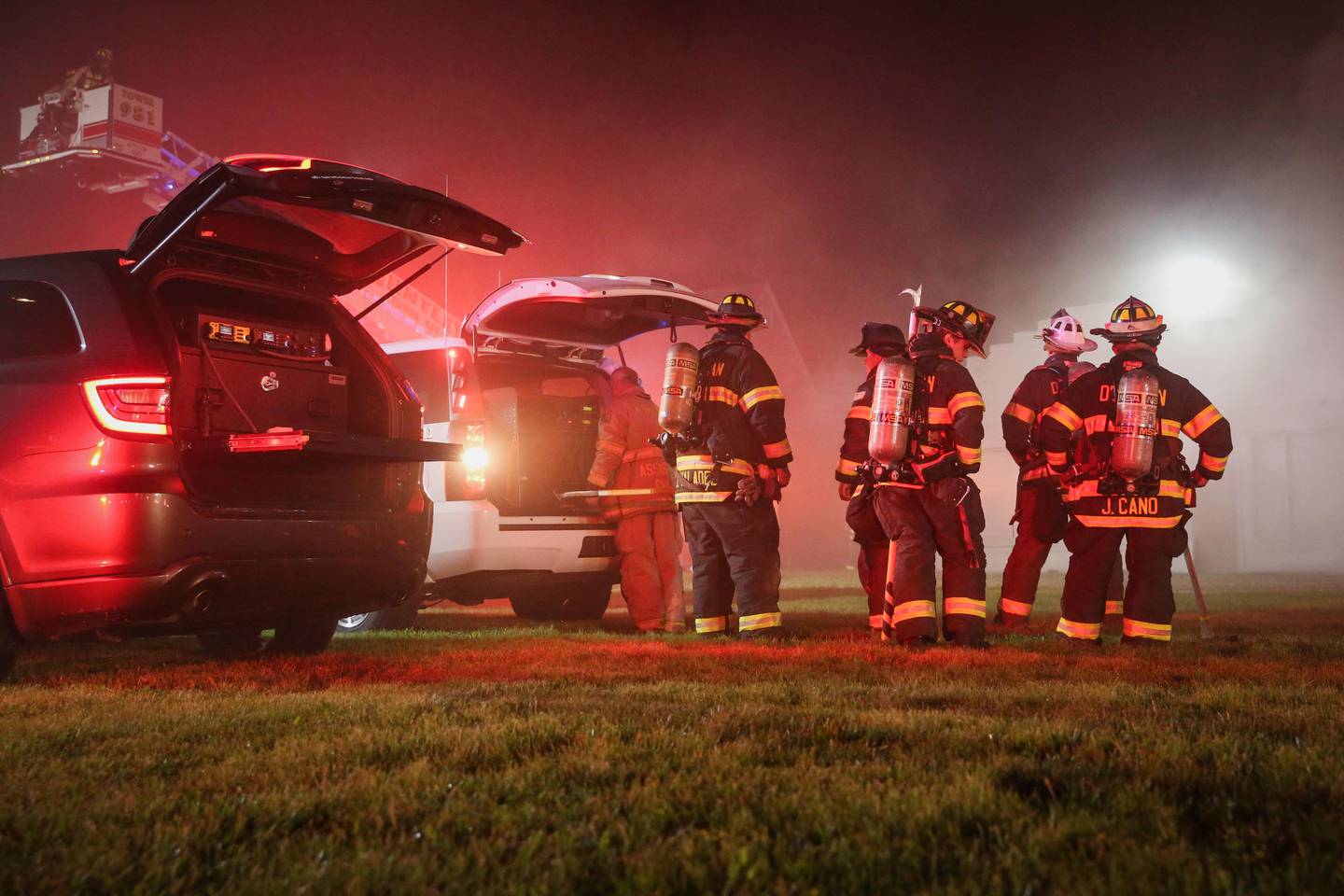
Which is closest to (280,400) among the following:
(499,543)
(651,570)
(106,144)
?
(499,543)

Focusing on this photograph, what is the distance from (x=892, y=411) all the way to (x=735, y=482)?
3.51 ft

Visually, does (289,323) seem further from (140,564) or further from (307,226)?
(140,564)

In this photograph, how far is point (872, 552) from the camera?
714 cm

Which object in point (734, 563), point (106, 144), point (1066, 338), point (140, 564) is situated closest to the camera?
point (140, 564)

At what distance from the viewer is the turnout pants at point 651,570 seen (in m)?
7.34

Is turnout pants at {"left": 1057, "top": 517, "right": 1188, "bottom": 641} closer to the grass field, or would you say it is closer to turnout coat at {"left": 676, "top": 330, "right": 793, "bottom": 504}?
the grass field

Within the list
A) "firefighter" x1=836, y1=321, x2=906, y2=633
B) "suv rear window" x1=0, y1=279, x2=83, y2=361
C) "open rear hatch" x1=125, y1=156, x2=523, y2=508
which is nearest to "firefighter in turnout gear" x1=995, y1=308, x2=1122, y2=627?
"firefighter" x1=836, y1=321, x2=906, y2=633

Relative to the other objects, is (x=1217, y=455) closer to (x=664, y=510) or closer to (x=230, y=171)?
(x=664, y=510)

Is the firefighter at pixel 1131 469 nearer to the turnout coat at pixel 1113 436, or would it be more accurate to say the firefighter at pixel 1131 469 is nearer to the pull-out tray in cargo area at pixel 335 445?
the turnout coat at pixel 1113 436

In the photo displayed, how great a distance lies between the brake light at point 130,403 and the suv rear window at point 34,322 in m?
0.26

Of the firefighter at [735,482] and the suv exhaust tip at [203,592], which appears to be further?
the firefighter at [735,482]

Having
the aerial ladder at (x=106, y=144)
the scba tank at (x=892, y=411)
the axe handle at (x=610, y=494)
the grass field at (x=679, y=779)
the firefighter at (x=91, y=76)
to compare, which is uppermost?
the firefighter at (x=91, y=76)

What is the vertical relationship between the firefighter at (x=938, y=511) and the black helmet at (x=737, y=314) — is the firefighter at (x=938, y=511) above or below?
below

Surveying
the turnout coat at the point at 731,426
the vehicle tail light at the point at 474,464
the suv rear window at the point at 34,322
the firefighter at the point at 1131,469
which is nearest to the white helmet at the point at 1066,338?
the firefighter at the point at 1131,469
